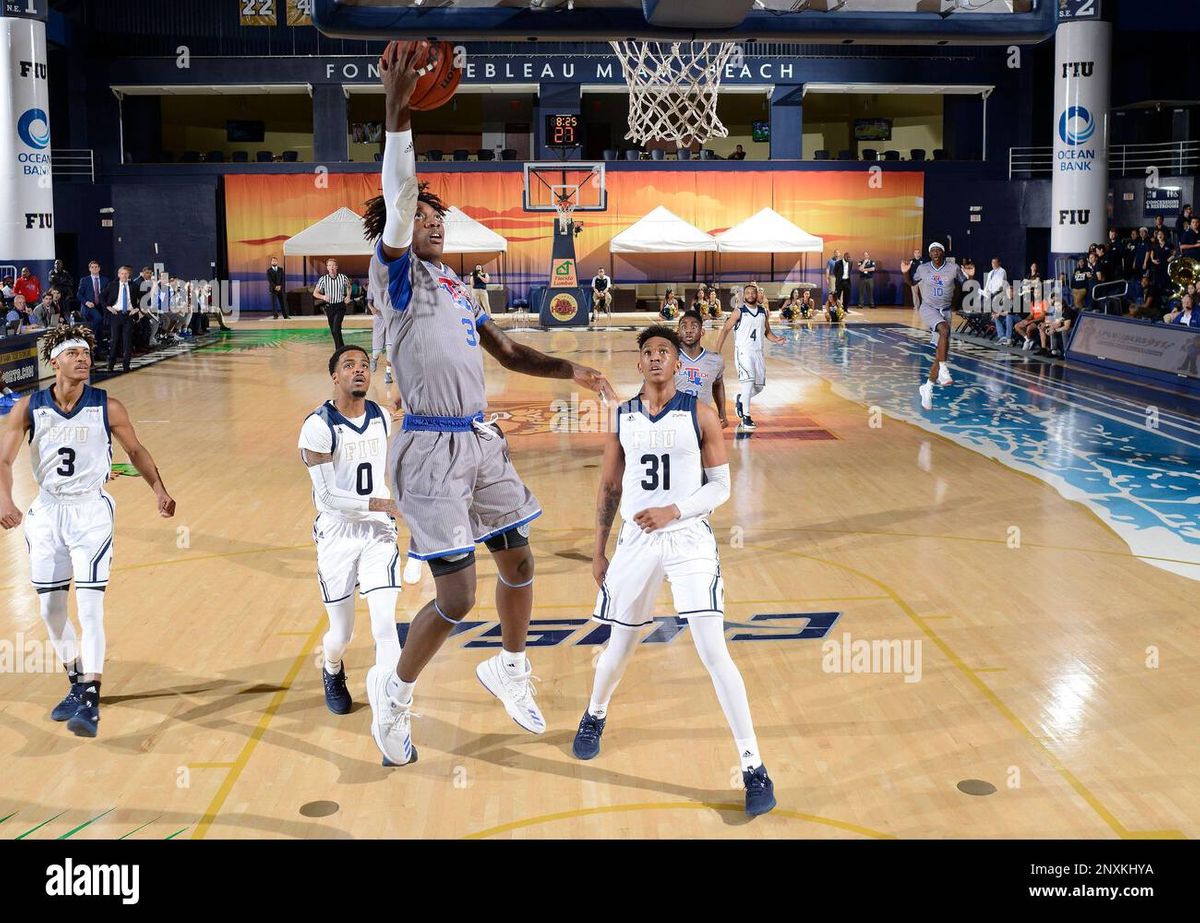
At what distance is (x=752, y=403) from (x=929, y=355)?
8068mm

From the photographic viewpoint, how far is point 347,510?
662 centimetres

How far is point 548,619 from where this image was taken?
836 centimetres

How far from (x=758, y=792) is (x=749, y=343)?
10.6 meters

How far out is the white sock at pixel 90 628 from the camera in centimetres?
654

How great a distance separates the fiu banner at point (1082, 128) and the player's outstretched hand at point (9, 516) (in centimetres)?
2958

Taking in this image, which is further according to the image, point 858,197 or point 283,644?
point 858,197

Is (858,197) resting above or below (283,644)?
above

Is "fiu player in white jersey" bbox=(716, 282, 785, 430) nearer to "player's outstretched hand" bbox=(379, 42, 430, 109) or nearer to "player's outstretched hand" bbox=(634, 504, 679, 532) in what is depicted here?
"player's outstretched hand" bbox=(634, 504, 679, 532)

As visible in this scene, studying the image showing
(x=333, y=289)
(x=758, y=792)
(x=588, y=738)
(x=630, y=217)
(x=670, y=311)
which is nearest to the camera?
(x=758, y=792)

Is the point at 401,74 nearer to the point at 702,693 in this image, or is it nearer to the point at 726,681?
the point at 726,681

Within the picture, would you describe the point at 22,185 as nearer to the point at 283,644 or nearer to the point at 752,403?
the point at 752,403

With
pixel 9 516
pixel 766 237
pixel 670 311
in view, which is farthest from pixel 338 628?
pixel 766 237

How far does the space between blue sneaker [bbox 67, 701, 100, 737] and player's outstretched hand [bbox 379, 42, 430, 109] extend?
334cm
